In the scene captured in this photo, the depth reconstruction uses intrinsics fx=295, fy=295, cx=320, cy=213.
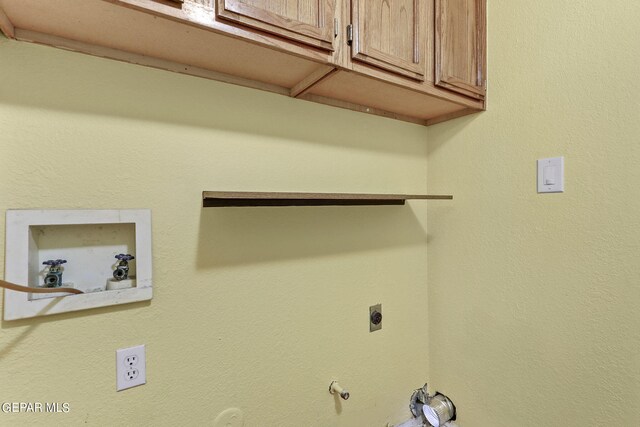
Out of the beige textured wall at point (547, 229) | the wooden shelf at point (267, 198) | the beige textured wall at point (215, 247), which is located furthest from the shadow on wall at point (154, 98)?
the beige textured wall at point (547, 229)

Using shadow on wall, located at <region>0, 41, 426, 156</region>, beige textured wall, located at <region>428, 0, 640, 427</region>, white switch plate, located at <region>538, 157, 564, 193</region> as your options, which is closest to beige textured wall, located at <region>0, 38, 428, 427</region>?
shadow on wall, located at <region>0, 41, 426, 156</region>

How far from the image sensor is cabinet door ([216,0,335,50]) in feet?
2.33

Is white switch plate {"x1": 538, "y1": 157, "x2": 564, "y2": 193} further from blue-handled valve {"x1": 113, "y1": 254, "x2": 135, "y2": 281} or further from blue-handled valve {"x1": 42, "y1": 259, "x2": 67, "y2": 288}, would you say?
blue-handled valve {"x1": 42, "y1": 259, "x2": 67, "y2": 288}

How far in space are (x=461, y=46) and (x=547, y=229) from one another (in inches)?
29.6

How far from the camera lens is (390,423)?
134 cm

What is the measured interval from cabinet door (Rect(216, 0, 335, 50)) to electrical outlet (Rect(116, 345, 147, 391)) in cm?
91

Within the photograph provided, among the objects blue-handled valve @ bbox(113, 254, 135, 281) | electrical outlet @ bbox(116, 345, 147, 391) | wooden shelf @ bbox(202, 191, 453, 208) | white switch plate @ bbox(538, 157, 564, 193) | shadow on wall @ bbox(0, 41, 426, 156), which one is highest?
shadow on wall @ bbox(0, 41, 426, 156)

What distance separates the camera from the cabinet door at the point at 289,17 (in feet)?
2.33

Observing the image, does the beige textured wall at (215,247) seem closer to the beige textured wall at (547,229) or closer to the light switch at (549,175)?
the beige textured wall at (547,229)

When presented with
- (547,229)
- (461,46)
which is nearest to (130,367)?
(547,229)

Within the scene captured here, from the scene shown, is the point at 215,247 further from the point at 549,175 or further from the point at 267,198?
the point at 549,175

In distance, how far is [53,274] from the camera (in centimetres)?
73

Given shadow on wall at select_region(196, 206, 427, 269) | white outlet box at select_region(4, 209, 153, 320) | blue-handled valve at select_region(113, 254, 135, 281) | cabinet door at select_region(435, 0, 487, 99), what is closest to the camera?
white outlet box at select_region(4, 209, 153, 320)

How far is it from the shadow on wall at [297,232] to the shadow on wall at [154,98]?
11.1 inches
